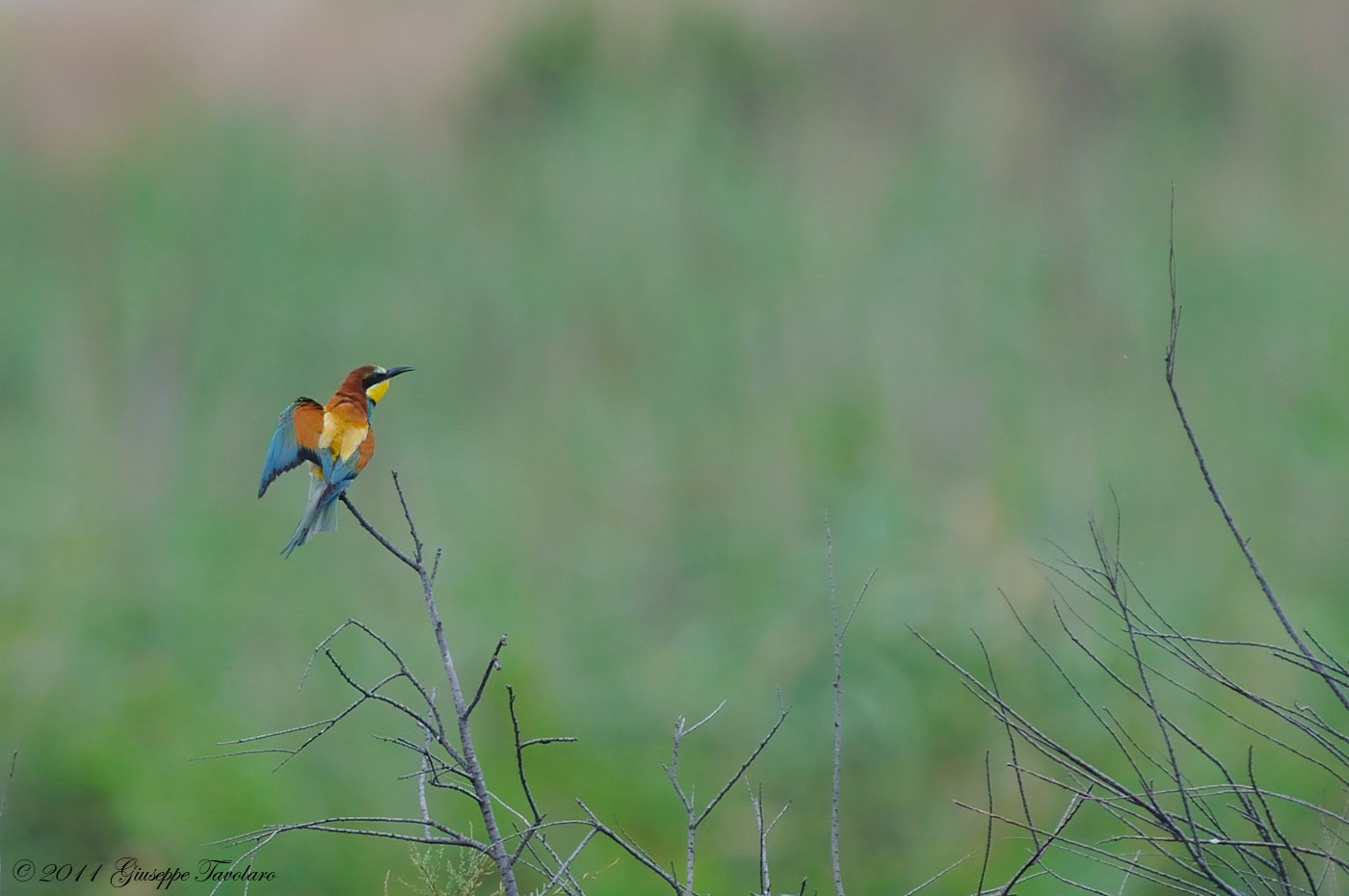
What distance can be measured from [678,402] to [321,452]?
4.01m

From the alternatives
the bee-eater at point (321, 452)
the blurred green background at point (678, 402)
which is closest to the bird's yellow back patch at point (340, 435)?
the bee-eater at point (321, 452)

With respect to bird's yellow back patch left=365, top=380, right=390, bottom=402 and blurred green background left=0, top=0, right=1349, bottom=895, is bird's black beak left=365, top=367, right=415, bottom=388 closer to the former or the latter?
bird's yellow back patch left=365, top=380, right=390, bottom=402

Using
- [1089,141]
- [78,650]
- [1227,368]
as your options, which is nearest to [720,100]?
[1089,141]

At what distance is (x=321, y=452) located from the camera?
2.21 meters

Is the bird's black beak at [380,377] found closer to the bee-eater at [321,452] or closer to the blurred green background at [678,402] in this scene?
the bee-eater at [321,452]

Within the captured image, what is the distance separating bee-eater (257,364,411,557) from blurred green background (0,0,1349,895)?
10.2 ft

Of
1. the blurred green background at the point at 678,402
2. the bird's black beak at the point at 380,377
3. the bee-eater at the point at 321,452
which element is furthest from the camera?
the blurred green background at the point at 678,402

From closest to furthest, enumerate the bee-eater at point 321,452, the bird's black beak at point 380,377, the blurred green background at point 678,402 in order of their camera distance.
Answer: the bee-eater at point 321,452 < the bird's black beak at point 380,377 < the blurred green background at point 678,402

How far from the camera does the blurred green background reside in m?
5.41

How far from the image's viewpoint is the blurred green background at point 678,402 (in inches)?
213

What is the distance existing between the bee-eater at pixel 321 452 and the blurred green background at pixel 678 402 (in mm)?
3108

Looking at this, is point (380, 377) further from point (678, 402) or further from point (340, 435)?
point (678, 402)

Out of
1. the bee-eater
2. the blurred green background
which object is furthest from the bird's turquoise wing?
the blurred green background

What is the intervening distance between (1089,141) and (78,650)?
5.59 meters
